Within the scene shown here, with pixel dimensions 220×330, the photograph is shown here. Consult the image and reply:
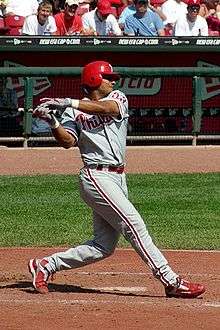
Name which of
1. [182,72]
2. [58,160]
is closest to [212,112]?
[182,72]

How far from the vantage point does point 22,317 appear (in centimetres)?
645

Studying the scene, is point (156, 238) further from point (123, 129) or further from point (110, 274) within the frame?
point (123, 129)

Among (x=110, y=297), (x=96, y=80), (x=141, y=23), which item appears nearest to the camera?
(x=96, y=80)

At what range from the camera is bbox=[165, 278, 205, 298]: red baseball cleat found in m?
7.11

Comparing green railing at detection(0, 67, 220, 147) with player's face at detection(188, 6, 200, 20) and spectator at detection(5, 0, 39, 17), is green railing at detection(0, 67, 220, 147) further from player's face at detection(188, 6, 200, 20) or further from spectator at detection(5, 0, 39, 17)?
spectator at detection(5, 0, 39, 17)

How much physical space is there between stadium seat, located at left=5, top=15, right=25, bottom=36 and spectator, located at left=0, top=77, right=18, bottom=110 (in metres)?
0.95

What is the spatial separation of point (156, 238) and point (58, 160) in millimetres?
5528

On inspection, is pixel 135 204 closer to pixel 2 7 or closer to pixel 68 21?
pixel 68 21

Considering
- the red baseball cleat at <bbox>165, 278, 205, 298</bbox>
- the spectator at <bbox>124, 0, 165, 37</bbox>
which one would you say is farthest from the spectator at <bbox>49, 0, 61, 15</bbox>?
the red baseball cleat at <bbox>165, 278, 205, 298</bbox>

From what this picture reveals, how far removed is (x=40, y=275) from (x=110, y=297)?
21.6 inches

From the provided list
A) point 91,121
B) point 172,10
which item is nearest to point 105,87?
point 91,121

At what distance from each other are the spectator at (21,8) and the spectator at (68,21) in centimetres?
45

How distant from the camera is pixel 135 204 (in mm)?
12289

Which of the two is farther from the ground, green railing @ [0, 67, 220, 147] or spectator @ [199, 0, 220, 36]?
spectator @ [199, 0, 220, 36]
